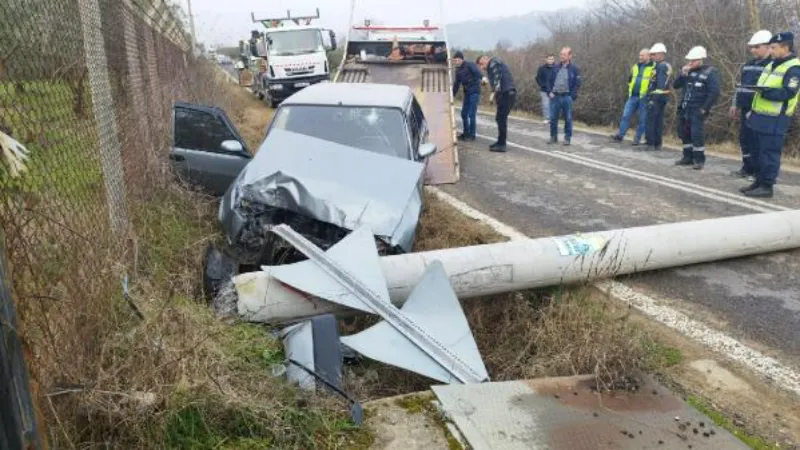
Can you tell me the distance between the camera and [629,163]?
9.60 metres

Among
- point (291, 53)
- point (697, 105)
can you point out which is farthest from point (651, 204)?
point (291, 53)

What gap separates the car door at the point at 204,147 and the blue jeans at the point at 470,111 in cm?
651

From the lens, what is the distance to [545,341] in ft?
12.5

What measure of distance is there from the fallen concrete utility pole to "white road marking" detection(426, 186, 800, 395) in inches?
6.7

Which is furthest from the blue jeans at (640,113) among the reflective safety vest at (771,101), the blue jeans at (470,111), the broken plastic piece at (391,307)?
the broken plastic piece at (391,307)

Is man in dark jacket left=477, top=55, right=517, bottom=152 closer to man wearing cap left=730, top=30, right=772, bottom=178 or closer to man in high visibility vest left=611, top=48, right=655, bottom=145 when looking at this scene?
man in high visibility vest left=611, top=48, right=655, bottom=145

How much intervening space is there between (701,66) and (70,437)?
33.0 ft

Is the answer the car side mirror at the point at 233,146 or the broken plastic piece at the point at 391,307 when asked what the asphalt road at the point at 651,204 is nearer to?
the broken plastic piece at the point at 391,307

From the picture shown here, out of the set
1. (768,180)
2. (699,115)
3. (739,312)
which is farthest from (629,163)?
(739,312)

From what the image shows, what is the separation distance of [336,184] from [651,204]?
400 centimetres

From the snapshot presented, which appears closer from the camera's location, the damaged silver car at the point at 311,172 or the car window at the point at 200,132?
the damaged silver car at the point at 311,172

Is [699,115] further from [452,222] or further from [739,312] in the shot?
[739,312]

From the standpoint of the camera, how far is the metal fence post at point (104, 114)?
4008 millimetres

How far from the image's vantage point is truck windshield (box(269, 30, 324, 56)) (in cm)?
1969
